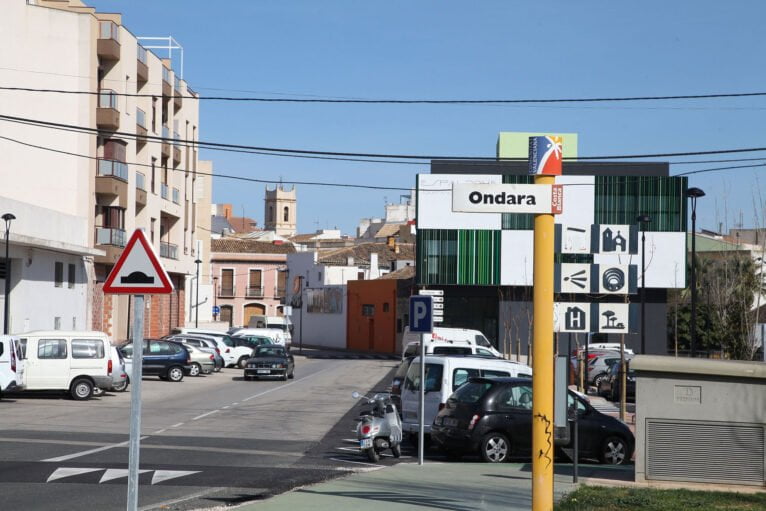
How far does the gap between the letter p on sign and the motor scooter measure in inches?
55.7

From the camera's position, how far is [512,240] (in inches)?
2640

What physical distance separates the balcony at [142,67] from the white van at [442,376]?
37374mm

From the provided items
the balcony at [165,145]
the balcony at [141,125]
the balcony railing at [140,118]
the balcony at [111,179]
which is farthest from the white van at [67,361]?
the balcony at [165,145]

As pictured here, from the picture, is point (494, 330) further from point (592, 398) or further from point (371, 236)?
point (371, 236)

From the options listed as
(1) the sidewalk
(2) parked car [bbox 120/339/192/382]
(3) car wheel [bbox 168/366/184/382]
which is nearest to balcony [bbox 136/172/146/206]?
(2) parked car [bbox 120/339/192/382]

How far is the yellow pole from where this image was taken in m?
9.92

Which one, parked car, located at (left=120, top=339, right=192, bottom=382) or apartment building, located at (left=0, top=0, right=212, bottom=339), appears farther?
apartment building, located at (left=0, top=0, right=212, bottom=339)

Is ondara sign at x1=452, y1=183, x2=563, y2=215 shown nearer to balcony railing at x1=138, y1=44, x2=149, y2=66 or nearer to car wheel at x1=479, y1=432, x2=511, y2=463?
car wheel at x1=479, y1=432, x2=511, y2=463

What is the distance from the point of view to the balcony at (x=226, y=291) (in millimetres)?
102812

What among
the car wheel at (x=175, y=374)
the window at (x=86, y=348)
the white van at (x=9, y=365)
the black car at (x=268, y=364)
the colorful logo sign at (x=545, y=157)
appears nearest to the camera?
the colorful logo sign at (x=545, y=157)

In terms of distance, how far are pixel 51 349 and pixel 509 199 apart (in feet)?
77.3

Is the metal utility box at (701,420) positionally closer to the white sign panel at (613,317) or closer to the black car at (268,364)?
the white sign panel at (613,317)

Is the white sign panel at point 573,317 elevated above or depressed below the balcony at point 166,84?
below

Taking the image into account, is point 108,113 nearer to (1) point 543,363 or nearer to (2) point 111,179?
(2) point 111,179
